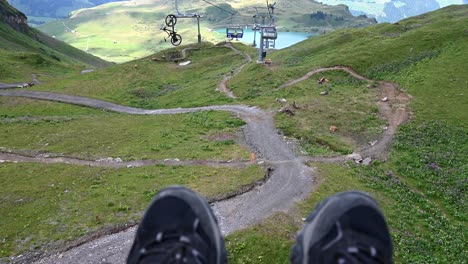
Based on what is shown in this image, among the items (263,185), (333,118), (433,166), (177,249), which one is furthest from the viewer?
(333,118)

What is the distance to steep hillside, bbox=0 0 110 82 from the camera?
96.1 metres

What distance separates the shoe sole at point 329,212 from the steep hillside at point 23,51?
317ft

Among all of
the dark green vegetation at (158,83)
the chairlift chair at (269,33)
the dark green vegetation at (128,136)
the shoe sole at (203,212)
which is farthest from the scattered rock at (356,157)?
the chairlift chair at (269,33)

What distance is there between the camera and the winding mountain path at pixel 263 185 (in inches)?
714

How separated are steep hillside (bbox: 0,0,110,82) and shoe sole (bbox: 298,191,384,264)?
9653 cm

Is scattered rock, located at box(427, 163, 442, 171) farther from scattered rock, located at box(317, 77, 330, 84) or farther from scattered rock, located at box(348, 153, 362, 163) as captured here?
scattered rock, located at box(317, 77, 330, 84)

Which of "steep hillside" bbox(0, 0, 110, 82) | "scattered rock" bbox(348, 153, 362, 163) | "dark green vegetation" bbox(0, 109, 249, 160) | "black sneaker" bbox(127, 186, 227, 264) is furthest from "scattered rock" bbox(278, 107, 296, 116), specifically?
"steep hillside" bbox(0, 0, 110, 82)

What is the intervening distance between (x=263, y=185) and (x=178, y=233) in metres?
17.9

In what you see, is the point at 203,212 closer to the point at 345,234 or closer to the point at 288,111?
the point at 345,234

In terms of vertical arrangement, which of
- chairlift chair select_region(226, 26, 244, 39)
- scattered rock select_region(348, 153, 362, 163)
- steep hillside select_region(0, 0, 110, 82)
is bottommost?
steep hillside select_region(0, 0, 110, 82)

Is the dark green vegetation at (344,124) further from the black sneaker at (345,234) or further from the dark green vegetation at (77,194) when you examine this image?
the black sneaker at (345,234)

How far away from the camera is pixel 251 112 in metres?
46.3

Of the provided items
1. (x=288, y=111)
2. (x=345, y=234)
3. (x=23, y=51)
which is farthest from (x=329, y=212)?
(x=23, y=51)

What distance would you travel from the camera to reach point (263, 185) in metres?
24.9
